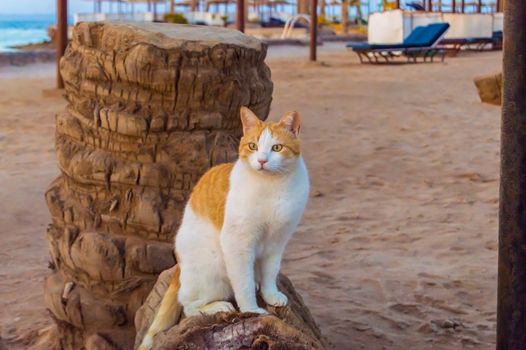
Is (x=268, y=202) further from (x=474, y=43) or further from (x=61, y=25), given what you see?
(x=474, y=43)

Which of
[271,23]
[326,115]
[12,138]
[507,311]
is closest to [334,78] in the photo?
[326,115]

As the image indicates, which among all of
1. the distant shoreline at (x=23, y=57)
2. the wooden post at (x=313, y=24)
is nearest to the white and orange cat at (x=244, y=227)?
the wooden post at (x=313, y=24)

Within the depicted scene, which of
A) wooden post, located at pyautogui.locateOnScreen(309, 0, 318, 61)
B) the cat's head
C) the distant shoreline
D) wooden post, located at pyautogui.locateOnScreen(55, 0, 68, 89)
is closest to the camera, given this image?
the cat's head

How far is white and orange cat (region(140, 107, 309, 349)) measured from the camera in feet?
8.82

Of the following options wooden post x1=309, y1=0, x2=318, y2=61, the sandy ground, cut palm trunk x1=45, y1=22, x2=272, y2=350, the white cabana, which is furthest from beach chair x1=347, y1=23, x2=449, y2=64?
cut palm trunk x1=45, y1=22, x2=272, y2=350

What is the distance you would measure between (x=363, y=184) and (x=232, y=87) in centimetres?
353

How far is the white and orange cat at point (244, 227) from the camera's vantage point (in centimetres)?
269

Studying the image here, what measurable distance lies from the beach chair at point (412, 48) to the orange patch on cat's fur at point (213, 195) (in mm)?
16396

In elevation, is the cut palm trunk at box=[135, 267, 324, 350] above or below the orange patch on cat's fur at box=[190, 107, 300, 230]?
below

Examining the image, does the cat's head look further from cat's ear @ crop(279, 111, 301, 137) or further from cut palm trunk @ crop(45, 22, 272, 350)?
cut palm trunk @ crop(45, 22, 272, 350)

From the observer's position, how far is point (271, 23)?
4594 cm

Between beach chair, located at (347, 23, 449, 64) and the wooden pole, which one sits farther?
beach chair, located at (347, 23, 449, 64)

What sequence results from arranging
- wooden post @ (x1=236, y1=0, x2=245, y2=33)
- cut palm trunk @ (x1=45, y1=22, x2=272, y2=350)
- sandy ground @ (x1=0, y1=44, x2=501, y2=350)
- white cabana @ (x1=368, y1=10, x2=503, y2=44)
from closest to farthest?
1. cut palm trunk @ (x1=45, y1=22, x2=272, y2=350)
2. sandy ground @ (x1=0, y1=44, x2=501, y2=350)
3. wooden post @ (x1=236, y1=0, x2=245, y2=33)
4. white cabana @ (x1=368, y1=10, x2=503, y2=44)

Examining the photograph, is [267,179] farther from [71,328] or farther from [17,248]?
[17,248]
